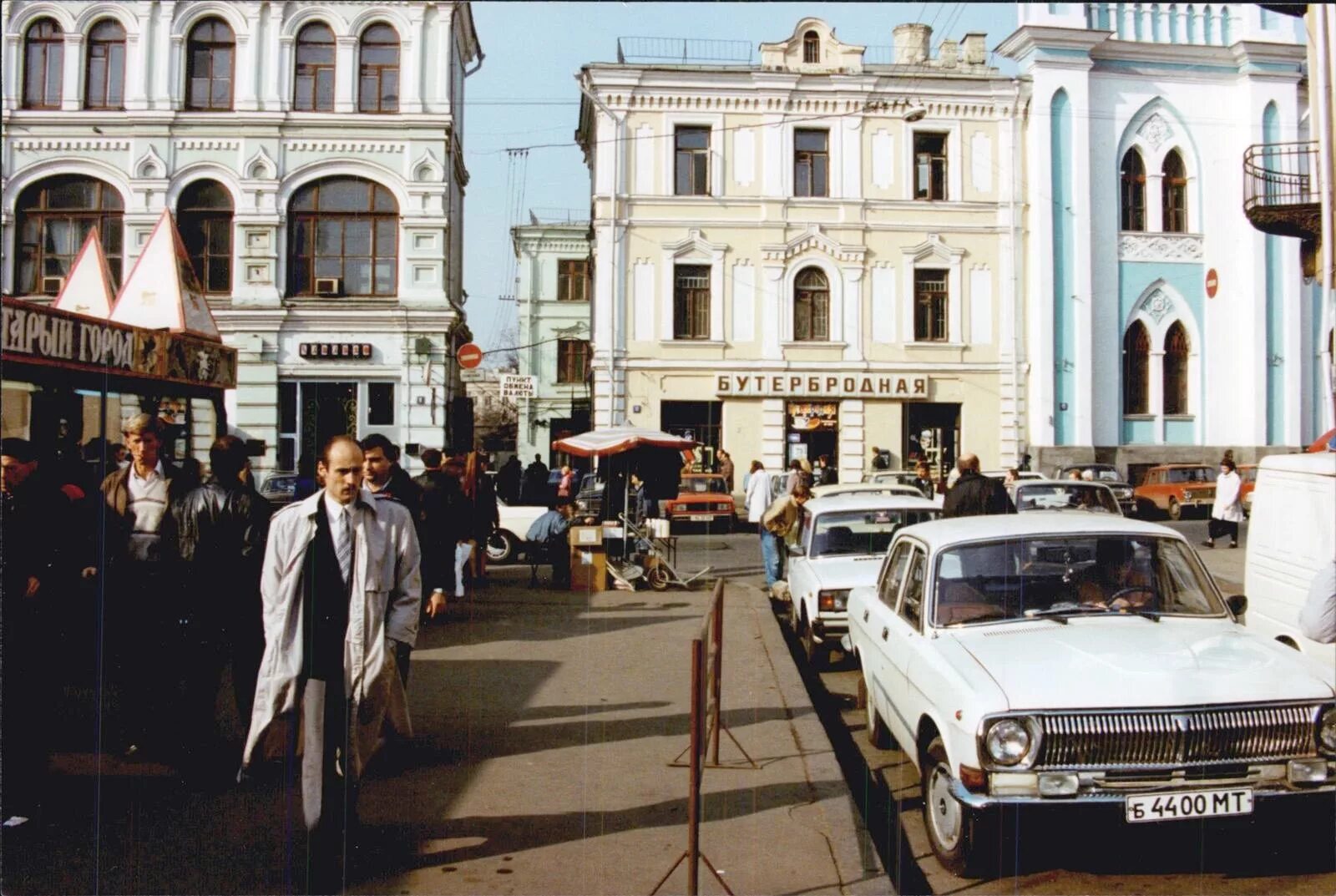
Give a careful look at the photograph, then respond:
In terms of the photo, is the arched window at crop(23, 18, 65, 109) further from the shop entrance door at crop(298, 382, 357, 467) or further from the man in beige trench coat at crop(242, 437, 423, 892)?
the man in beige trench coat at crop(242, 437, 423, 892)

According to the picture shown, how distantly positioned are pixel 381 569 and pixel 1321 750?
4049 mm

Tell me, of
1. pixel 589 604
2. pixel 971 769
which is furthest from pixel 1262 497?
pixel 589 604

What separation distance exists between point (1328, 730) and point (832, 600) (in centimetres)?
533

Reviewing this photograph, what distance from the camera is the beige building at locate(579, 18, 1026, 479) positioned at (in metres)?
30.1

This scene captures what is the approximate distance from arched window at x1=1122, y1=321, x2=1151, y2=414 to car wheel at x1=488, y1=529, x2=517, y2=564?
1928cm

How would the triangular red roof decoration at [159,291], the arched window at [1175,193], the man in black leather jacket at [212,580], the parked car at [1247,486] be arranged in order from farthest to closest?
the arched window at [1175,193], the parked car at [1247,486], the triangular red roof decoration at [159,291], the man in black leather jacket at [212,580]

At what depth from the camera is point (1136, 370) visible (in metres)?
31.3

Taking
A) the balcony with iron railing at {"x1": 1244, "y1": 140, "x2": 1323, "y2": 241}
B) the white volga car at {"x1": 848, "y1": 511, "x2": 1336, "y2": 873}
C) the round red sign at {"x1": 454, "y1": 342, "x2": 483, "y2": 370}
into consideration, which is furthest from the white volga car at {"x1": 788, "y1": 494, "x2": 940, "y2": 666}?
the balcony with iron railing at {"x1": 1244, "y1": 140, "x2": 1323, "y2": 241}

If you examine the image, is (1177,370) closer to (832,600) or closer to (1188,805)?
(832,600)

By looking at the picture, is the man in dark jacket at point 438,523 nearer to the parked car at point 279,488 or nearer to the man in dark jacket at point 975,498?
the man in dark jacket at point 975,498

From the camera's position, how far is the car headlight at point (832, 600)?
9.88 m

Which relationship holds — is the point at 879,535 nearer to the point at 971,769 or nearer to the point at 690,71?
the point at 971,769

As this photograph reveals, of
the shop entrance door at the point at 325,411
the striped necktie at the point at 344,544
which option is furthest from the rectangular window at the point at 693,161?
the striped necktie at the point at 344,544

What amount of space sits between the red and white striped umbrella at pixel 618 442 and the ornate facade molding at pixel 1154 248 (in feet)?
60.7
